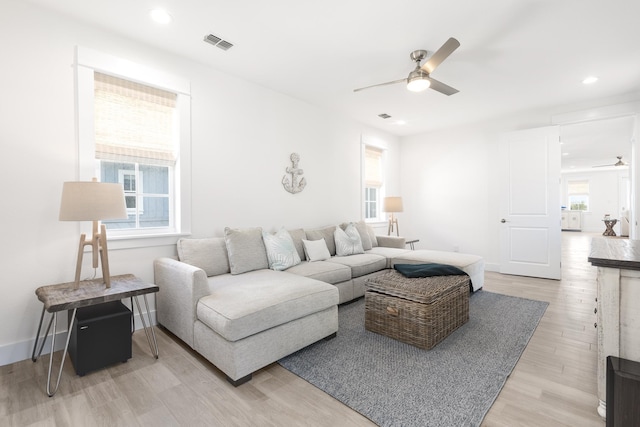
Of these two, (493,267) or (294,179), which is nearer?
(294,179)

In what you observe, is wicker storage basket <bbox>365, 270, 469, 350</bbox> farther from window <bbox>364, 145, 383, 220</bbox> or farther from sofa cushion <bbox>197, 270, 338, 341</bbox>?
window <bbox>364, 145, 383, 220</bbox>

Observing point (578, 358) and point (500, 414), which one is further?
point (578, 358)

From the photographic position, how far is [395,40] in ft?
9.16

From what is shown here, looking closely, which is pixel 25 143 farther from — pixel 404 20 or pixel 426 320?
pixel 426 320

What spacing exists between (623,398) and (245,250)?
111 inches

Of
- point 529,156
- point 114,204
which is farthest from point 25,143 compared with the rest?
point 529,156

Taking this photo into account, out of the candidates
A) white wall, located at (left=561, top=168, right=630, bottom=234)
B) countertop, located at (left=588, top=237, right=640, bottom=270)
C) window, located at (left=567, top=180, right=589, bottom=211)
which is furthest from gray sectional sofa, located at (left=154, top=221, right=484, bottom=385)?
window, located at (left=567, top=180, right=589, bottom=211)

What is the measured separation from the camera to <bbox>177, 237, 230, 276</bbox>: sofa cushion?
2.88 meters

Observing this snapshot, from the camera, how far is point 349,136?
5.21m

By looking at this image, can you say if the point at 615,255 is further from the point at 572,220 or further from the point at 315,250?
the point at 572,220

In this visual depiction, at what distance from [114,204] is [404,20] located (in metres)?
2.73

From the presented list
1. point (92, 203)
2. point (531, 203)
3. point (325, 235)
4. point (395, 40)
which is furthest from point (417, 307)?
point (531, 203)

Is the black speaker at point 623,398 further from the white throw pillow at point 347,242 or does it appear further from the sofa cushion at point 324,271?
the white throw pillow at point 347,242

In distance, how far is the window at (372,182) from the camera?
18.8 ft
